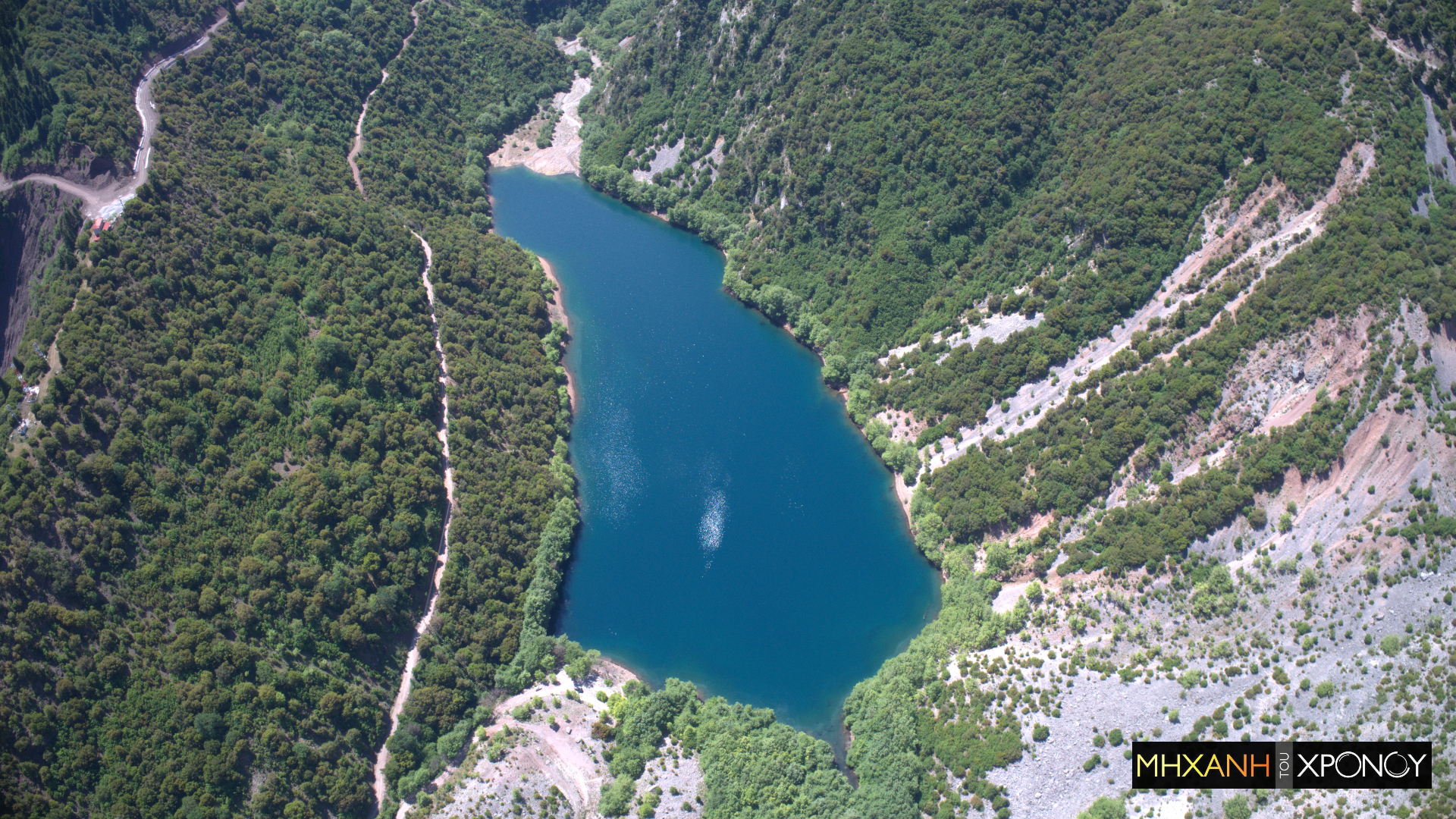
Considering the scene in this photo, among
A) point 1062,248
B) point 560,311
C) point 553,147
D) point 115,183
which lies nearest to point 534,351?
point 560,311

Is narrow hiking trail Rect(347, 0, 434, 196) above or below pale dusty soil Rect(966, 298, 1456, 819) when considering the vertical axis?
above

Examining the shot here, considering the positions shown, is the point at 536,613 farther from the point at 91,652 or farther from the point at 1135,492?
the point at 1135,492

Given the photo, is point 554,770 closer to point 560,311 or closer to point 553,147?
point 560,311

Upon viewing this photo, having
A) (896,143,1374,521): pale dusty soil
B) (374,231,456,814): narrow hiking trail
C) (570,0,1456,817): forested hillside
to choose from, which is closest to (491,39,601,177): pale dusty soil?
(570,0,1456,817): forested hillside

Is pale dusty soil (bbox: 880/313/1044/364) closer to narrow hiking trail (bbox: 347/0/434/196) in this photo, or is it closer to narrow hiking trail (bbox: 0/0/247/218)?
narrow hiking trail (bbox: 347/0/434/196)

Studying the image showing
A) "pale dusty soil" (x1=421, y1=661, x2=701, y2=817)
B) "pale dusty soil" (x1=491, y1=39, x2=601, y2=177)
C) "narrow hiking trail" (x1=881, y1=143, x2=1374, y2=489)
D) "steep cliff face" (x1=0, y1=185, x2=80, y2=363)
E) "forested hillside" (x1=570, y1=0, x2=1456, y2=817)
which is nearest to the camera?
"pale dusty soil" (x1=421, y1=661, x2=701, y2=817)

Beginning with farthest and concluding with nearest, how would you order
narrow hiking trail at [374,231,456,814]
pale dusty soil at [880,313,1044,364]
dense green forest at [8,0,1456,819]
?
pale dusty soil at [880,313,1044,364], narrow hiking trail at [374,231,456,814], dense green forest at [8,0,1456,819]

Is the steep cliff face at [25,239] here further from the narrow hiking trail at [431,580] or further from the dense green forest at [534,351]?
the narrow hiking trail at [431,580]
